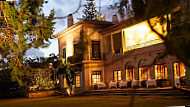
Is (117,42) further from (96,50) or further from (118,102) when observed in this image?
(118,102)

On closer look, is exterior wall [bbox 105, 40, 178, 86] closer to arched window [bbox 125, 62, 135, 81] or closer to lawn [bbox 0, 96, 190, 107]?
arched window [bbox 125, 62, 135, 81]

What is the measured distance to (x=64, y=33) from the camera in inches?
1146

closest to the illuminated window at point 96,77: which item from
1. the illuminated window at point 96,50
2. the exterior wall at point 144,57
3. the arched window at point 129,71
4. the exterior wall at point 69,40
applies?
the exterior wall at point 144,57

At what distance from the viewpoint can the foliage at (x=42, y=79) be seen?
2362 cm

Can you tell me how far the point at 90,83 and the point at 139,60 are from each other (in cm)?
581

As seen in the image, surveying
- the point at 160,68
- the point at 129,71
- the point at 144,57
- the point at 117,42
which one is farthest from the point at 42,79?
the point at 160,68

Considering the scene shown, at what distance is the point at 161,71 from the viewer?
19.4m

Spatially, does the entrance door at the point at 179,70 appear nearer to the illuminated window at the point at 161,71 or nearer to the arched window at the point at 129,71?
the illuminated window at the point at 161,71

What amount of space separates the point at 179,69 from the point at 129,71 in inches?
228

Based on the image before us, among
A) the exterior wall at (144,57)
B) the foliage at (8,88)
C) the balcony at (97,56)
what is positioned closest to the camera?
the exterior wall at (144,57)

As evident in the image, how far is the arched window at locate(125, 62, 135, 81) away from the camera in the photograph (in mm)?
22375

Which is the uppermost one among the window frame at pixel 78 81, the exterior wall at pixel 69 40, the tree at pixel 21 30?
the exterior wall at pixel 69 40

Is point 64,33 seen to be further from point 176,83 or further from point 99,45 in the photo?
point 176,83

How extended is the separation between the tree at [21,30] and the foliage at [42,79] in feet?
50.9
